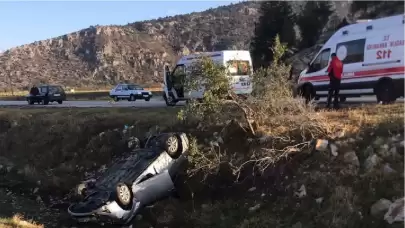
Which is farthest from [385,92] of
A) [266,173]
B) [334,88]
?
[266,173]

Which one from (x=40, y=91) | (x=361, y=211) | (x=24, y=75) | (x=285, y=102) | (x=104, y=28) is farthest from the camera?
(x=104, y=28)

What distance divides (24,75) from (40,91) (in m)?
51.3

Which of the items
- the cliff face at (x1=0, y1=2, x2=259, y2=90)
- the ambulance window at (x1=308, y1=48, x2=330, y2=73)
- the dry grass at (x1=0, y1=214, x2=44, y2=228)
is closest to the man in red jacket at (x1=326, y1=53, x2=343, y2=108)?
the ambulance window at (x1=308, y1=48, x2=330, y2=73)

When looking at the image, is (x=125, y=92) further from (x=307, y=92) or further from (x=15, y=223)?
(x=15, y=223)

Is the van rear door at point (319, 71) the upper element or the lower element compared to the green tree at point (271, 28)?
lower

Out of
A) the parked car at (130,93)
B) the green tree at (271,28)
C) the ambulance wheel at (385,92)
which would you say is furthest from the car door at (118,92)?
the ambulance wheel at (385,92)

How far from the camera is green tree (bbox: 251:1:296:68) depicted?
102 ft

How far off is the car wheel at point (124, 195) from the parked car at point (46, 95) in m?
22.1

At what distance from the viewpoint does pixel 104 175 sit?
11508 millimetres

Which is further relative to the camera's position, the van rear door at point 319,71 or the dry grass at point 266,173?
the van rear door at point 319,71

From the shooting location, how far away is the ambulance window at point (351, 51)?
1323cm

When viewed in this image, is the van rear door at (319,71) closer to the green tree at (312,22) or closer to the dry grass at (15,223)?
the dry grass at (15,223)

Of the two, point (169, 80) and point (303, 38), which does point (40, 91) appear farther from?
point (303, 38)

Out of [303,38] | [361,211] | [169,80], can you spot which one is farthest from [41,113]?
[303,38]
